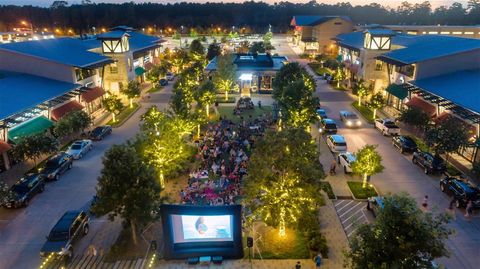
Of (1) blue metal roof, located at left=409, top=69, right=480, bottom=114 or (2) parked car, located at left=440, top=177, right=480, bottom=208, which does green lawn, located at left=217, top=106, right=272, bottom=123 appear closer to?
(1) blue metal roof, located at left=409, top=69, right=480, bottom=114

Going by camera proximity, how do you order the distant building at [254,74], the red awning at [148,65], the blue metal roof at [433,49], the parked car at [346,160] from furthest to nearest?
the red awning at [148,65]
the distant building at [254,74]
the blue metal roof at [433,49]
the parked car at [346,160]

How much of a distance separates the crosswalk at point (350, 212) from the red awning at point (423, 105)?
65.3ft

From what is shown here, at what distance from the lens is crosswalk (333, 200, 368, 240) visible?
80.4ft

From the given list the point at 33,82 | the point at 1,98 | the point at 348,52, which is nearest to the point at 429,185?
the point at 1,98

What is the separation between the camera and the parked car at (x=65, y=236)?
20.7 metres

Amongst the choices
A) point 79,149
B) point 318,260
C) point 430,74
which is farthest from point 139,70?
point 318,260

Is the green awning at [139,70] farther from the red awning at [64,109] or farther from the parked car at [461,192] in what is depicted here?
the parked car at [461,192]

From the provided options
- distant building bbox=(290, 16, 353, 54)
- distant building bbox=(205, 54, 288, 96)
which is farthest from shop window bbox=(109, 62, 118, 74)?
distant building bbox=(290, 16, 353, 54)

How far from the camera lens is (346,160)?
107ft

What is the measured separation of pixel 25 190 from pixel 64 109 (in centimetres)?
1751

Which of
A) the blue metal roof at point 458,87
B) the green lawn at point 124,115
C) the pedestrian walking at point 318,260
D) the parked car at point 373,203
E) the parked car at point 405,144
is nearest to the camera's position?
the pedestrian walking at point 318,260

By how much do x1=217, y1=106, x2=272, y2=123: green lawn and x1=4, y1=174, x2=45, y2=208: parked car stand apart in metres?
25.5

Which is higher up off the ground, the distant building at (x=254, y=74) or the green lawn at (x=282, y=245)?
the distant building at (x=254, y=74)

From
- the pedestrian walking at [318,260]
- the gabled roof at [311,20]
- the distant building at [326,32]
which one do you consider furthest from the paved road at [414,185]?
the gabled roof at [311,20]
